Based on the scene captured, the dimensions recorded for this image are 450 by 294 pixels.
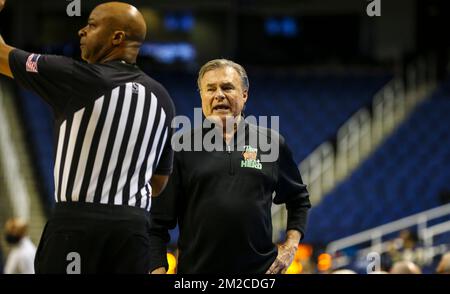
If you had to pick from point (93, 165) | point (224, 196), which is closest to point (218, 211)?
point (224, 196)

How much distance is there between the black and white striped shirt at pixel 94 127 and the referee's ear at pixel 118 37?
0.10 metres

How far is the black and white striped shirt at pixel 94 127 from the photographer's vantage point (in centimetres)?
331

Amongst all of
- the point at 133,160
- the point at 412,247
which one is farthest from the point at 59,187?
the point at 412,247

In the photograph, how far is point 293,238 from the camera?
4254 millimetres

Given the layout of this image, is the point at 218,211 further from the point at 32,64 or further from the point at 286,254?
the point at 32,64

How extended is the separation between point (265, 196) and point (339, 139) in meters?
13.3

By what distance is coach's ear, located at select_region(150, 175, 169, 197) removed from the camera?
3674 millimetres

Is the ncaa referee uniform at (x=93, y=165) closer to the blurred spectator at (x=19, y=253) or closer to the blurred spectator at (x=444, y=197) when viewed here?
the blurred spectator at (x=19, y=253)

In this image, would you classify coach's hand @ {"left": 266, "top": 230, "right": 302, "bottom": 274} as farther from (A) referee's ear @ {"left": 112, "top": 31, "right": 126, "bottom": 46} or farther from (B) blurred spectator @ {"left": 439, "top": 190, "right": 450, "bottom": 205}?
(B) blurred spectator @ {"left": 439, "top": 190, "right": 450, "bottom": 205}

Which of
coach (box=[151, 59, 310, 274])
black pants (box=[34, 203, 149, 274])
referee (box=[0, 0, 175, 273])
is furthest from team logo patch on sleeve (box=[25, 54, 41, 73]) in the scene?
coach (box=[151, 59, 310, 274])

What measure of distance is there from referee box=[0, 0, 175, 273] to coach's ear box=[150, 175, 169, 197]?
0.72 ft

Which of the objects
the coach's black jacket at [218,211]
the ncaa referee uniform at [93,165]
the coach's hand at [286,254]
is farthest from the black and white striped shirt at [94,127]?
the coach's hand at [286,254]

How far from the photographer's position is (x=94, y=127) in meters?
3.32
